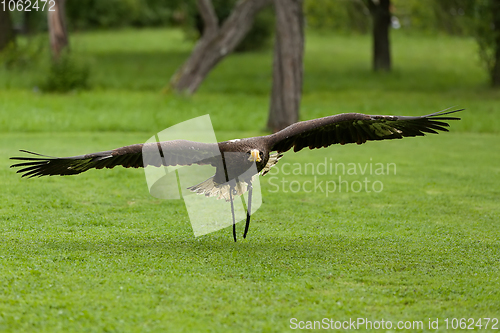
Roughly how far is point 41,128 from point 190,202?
7.64 meters

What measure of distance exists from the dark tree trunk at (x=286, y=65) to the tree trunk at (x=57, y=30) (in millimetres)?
10066

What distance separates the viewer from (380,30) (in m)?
26.3

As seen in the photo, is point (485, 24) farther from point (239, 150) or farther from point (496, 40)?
point (239, 150)

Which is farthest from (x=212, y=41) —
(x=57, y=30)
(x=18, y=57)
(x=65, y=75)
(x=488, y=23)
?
(x=488, y=23)

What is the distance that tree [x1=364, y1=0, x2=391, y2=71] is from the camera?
2589 centimetres

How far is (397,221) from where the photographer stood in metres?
7.50

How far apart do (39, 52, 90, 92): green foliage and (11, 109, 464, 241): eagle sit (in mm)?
14819

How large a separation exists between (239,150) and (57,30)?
1773 cm

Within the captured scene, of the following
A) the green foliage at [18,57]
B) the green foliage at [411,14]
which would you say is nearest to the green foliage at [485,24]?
the green foliage at [411,14]

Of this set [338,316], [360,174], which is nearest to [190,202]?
[360,174]

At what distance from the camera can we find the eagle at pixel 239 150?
5.63 m

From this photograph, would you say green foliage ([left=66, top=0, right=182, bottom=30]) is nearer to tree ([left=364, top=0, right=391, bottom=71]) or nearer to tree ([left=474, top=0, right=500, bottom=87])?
tree ([left=364, top=0, right=391, bottom=71])

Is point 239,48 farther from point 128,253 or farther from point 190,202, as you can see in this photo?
point 128,253

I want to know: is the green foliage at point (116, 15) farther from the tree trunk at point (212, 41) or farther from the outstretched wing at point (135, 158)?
the outstretched wing at point (135, 158)
